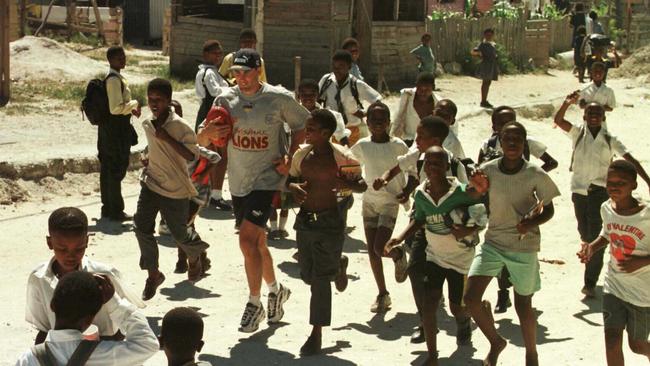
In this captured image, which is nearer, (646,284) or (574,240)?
(646,284)

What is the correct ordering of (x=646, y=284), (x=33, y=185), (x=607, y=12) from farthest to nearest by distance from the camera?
1. (x=607, y=12)
2. (x=33, y=185)
3. (x=646, y=284)

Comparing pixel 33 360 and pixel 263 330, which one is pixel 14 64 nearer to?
pixel 263 330

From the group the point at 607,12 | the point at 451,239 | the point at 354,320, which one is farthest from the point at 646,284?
the point at 607,12

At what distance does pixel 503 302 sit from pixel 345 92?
3150mm

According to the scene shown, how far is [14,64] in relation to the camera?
864 inches

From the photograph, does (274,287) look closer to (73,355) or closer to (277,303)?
(277,303)

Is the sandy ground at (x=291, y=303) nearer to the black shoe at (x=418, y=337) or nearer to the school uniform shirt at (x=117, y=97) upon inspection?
the black shoe at (x=418, y=337)

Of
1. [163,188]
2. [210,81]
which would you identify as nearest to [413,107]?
[163,188]

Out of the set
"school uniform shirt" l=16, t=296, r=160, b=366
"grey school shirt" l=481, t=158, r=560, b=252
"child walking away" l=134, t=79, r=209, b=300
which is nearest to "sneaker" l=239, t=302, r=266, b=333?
"child walking away" l=134, t=79, r=209, b=300

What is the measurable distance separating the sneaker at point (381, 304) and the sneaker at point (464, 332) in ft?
3.19

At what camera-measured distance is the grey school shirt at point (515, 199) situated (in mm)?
7316

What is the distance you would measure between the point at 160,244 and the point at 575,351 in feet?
14.7

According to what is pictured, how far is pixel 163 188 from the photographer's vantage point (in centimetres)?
877

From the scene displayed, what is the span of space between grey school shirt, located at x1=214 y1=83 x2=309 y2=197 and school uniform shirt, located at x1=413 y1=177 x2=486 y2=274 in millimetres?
1137
